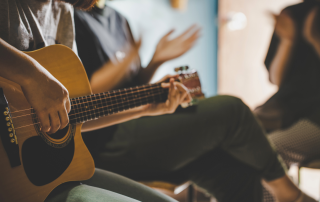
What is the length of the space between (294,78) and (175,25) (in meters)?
0.99

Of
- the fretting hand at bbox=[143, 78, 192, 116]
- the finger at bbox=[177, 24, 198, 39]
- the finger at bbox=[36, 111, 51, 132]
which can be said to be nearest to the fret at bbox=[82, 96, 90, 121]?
the finger at bbox=[36, 111, 51, 132]

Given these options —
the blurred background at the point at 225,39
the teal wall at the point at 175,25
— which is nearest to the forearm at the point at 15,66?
the teal wall at the point at 175,25

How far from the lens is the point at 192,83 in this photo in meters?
0.72

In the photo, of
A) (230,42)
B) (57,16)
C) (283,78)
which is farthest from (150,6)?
(283,78)

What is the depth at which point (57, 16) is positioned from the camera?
0.61 meters

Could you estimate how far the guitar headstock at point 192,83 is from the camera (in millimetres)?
706

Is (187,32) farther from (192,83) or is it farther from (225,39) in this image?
(225,39)

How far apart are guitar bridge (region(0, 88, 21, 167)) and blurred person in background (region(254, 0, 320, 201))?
119 cm

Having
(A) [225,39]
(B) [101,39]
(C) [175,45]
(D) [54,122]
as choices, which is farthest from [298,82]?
(D) [54,122]

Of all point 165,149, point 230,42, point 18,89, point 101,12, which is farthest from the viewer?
point 230,42

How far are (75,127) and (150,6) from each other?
1277 mm

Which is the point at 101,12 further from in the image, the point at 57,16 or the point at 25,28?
the point at 25,28

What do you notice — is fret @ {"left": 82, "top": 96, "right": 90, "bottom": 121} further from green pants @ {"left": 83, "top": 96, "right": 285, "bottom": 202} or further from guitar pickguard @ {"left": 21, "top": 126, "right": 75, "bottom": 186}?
green pants @ {"left": 83, "top": 96, "right": 285, "bottom": 202}

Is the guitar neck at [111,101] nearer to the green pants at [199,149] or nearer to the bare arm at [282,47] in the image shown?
the green pants at [199,149]
